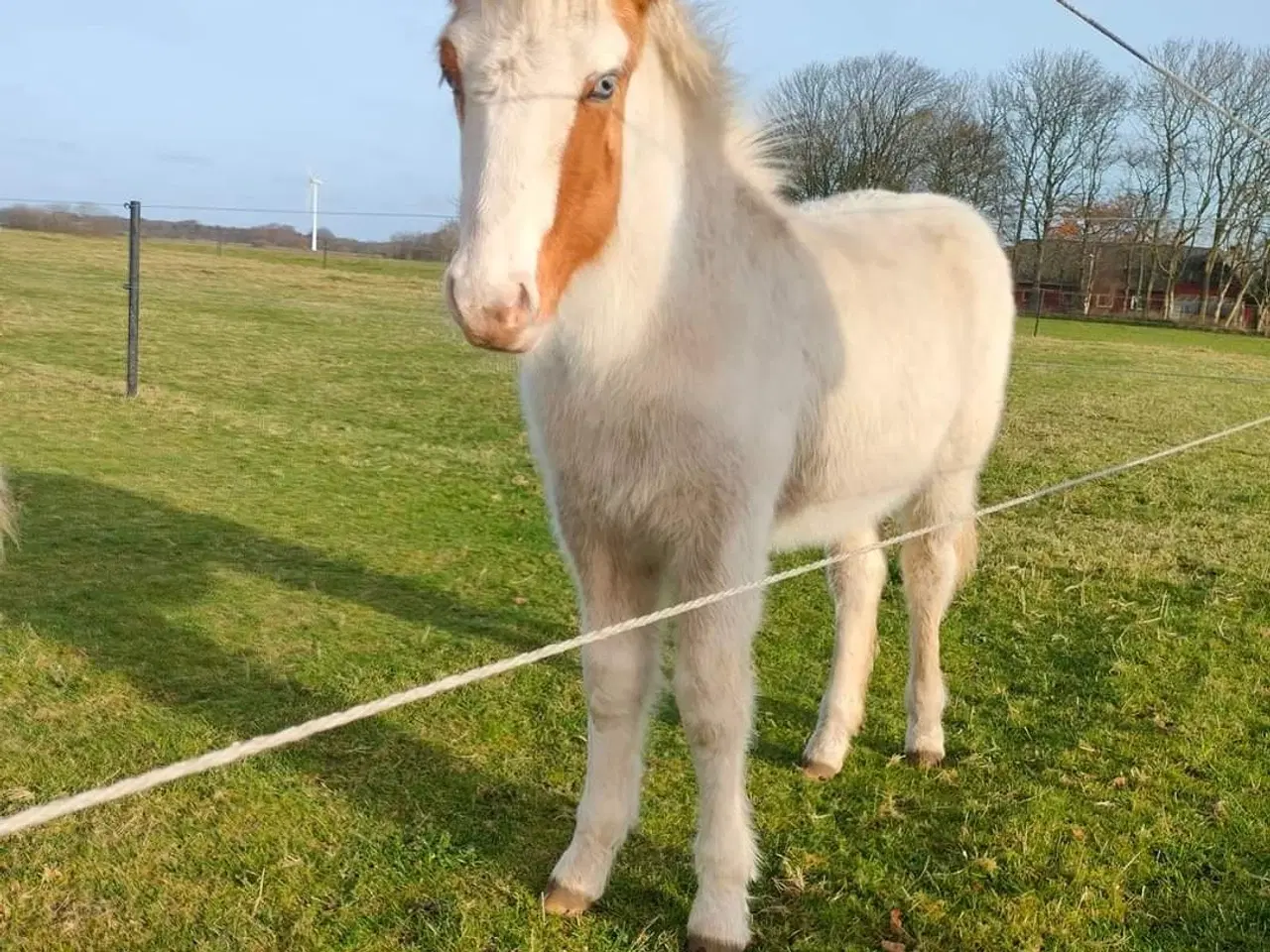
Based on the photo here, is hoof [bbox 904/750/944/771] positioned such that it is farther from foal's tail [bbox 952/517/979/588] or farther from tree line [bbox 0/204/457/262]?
tree line [bbox 0/204/457/262]

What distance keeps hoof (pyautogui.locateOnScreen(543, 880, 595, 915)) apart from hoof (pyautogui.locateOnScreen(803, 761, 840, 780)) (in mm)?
1093

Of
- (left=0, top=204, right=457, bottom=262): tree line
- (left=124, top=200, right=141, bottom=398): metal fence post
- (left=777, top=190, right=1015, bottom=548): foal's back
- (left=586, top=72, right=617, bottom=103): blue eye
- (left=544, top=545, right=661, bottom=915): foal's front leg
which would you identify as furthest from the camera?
(left=0, top=204, right=457, bottom=262): tree line

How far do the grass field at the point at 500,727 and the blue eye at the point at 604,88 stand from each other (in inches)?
52.9

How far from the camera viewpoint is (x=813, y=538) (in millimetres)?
3326

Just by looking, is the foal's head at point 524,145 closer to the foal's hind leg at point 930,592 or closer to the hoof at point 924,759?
the foal's hind leg at point 930,592

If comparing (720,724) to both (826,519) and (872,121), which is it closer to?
(826,519)

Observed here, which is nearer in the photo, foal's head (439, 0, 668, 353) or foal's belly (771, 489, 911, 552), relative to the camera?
foal's head (439, 0, 668, 353)

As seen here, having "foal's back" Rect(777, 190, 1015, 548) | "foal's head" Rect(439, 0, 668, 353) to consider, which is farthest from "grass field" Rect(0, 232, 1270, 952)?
"foal's head" Rect(439, 0, 668, 353)

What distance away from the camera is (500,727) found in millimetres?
3734

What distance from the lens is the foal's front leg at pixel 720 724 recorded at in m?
2.53

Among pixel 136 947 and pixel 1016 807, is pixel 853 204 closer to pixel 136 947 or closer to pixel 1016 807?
pixel 1016 807

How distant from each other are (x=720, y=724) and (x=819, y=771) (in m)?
1.09

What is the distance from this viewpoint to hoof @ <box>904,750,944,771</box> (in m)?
3.62

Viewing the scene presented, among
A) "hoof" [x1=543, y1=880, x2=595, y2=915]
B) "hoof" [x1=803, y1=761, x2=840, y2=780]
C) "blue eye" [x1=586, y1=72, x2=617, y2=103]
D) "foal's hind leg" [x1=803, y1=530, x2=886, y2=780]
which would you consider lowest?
"hoof" [x1=543, y1=880, x2=595, y2=915]
